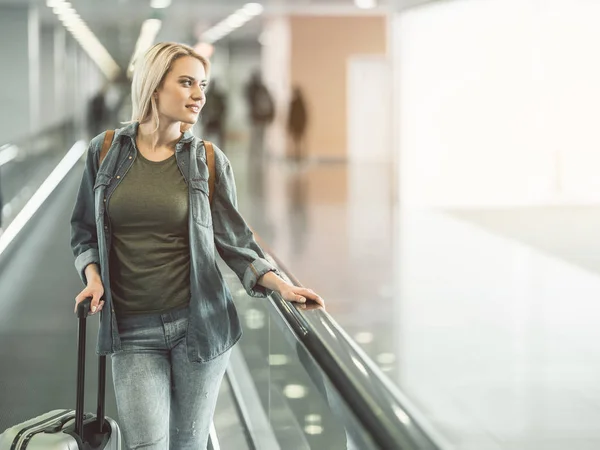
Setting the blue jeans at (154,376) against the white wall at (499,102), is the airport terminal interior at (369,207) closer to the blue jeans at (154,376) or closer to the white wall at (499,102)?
the white wall at (499,102)

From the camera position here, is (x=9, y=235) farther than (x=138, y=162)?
Yes

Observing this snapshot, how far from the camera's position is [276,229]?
43.5 feet

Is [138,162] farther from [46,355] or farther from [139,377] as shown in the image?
[46,355]

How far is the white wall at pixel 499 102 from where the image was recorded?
16234 mm

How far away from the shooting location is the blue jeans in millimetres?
2744

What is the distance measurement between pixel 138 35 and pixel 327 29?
6491 mm

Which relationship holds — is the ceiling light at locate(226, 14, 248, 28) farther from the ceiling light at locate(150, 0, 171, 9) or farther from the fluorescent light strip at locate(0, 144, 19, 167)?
the fluorescent light strip at locate(0, 144, 19, 167)

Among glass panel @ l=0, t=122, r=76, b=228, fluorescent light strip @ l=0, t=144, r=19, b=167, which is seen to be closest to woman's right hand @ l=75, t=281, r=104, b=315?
glass panel @ l=0, t=122, r=76, b=228

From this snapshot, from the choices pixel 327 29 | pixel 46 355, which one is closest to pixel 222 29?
pixel 327 29

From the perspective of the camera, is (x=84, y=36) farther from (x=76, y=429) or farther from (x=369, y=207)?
(x=76, y=429)

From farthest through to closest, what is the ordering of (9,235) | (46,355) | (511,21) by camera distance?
(511,21)
(9,235)
(46,355)

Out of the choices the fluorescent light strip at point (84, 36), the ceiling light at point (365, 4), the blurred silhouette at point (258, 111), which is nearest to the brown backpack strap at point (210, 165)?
the ceiling light at point (365, 4)

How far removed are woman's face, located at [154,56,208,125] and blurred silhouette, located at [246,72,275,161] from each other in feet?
80.9

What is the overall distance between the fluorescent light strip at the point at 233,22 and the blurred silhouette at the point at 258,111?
175 cm
